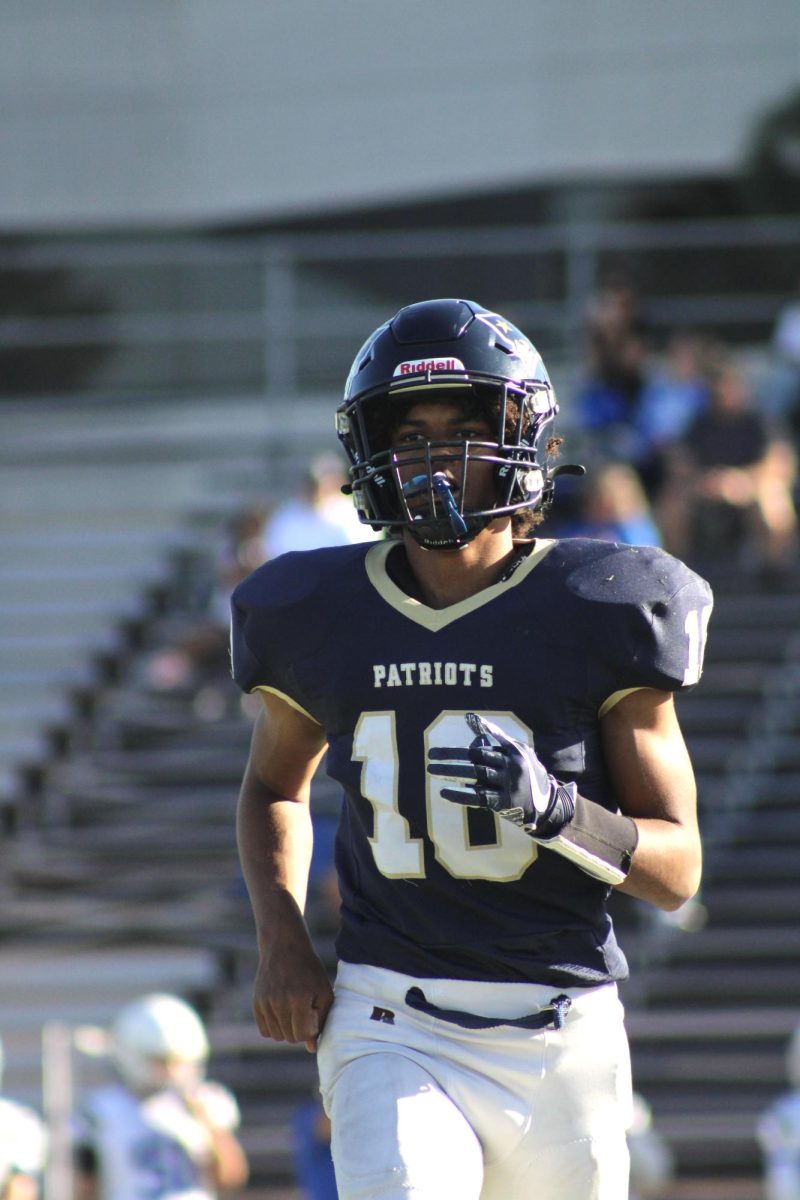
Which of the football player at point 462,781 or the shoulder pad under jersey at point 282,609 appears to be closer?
the football player at point 462,781

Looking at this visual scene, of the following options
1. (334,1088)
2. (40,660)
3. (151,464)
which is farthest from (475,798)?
(151,464)

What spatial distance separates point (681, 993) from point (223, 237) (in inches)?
270

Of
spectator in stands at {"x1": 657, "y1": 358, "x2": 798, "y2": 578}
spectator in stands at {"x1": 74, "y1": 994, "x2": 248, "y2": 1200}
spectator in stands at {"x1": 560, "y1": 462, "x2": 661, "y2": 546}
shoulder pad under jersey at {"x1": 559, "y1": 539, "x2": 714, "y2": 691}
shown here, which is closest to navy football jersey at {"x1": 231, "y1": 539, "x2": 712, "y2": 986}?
shoulder pad under jersey at {"x1": 559, "y1": 539, "x2": 714, "y2": 691}

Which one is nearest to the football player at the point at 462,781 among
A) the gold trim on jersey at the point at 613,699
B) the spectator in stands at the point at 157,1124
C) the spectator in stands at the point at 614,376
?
the gold trim on jersey at the point at 613,699

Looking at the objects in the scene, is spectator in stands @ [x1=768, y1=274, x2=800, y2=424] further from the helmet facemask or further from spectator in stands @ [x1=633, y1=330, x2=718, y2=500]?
the helmet facemask

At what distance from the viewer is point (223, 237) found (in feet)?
43.5

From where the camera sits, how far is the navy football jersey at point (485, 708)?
2928 millimetres

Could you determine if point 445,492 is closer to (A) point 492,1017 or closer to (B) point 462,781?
(B) point 462,781

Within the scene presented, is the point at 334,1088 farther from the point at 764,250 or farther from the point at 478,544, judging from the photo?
the point at 764,250

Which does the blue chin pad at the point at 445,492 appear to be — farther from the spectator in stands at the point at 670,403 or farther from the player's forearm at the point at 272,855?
the spectator in stands at the point at 670,403

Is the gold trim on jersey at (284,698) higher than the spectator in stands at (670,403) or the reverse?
the reverse

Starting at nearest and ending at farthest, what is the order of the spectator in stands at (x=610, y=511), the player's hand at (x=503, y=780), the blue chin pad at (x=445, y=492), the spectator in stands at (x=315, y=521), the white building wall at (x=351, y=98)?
the player's hand at (x=503, y=780) → the blue chin pad at (x=445, y=492) → the spectator in stands at (x=610, y=511) → the spectator in stands at (x=315, y=521) → the white building wall at (x=351, y=98)

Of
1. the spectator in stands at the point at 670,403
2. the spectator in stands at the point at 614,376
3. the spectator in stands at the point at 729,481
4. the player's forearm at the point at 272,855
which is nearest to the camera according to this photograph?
the player's forearm at the point at 272,855

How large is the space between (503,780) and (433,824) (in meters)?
0.32
